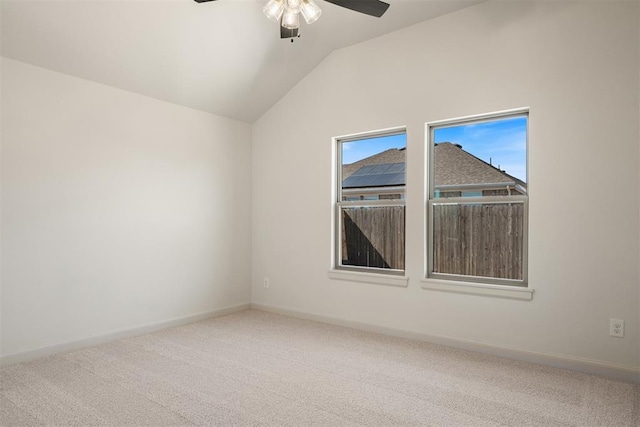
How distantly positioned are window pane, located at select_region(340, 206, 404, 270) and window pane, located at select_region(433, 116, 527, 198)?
0.55 m

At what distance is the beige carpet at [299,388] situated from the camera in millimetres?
2291

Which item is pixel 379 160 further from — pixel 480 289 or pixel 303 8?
pixel 303 8

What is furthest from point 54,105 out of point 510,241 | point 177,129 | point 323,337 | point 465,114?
point 510,241

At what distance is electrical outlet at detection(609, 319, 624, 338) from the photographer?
9.18 ft

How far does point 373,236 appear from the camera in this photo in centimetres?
422

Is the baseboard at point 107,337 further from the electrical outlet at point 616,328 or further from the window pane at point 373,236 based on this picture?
the electrical outlet at point 616,328

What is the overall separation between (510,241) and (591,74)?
4.53ft

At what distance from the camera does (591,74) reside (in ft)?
9.51

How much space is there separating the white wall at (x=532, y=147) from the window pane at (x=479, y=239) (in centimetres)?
19

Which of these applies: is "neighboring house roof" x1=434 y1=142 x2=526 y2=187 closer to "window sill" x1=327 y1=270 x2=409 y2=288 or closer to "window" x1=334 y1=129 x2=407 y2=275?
"window" x1=334 y1=129 x2=407 y2=275

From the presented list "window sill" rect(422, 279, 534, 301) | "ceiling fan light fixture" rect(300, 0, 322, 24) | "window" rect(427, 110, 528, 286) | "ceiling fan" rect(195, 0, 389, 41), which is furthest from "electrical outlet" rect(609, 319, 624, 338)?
"ceiling fan light fixture" rect(300, 0, 322, 24)

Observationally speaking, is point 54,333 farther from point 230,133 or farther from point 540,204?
point 540,204

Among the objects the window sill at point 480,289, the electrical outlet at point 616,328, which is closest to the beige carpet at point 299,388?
the electrical outlet at point 616,328

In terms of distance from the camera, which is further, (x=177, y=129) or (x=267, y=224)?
(x=267, y=224)
